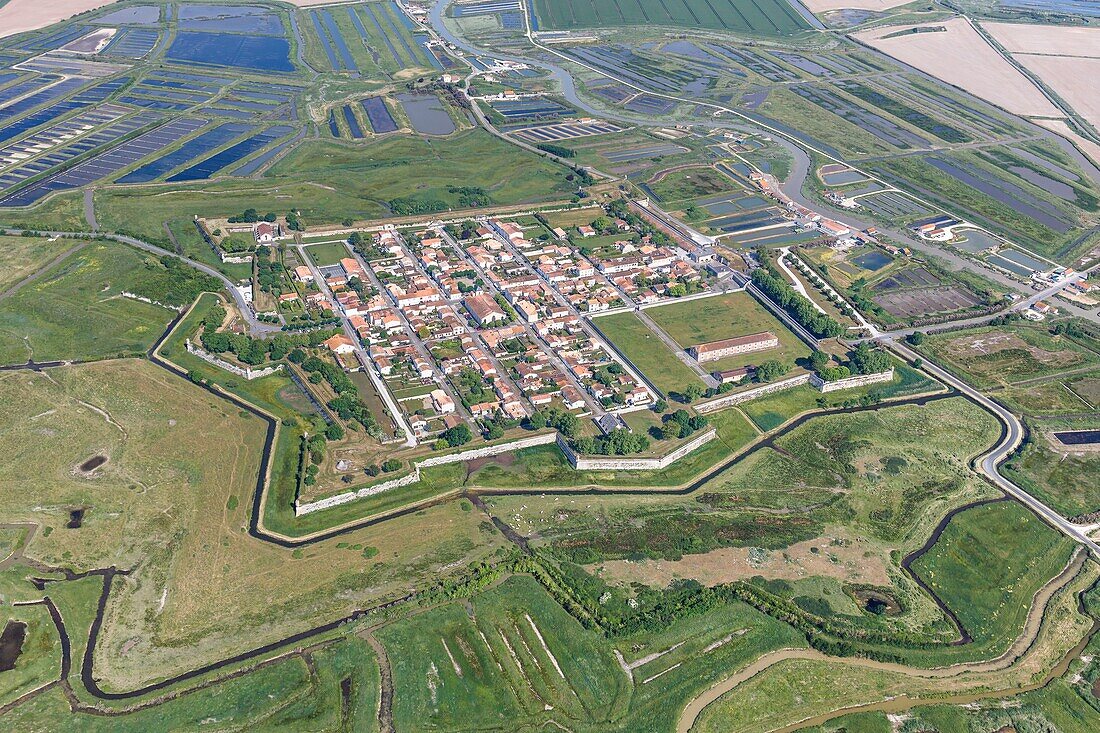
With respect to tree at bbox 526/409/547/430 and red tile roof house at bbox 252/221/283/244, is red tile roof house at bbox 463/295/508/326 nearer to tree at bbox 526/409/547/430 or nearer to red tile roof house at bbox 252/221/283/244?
tree at bbox 526/409/547/430

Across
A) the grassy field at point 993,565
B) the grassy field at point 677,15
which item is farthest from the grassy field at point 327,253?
the grassy field at point 677,15

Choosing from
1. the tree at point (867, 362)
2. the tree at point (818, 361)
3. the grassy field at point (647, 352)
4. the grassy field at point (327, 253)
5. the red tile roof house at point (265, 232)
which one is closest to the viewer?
the grassy field at point (647, 352)

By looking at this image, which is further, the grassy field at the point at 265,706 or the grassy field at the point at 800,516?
the grassy field at the point at 800,516

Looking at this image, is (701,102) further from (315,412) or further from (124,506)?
(124,506)

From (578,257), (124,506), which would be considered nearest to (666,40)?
(578,257)

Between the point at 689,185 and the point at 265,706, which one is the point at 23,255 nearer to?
the point at 265,706

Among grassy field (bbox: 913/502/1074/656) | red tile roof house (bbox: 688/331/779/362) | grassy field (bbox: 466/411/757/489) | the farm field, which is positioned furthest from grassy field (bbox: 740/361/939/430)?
the farm field

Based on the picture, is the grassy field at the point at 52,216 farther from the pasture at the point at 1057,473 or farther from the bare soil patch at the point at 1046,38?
the bare soil patch at the point at 1046,38
